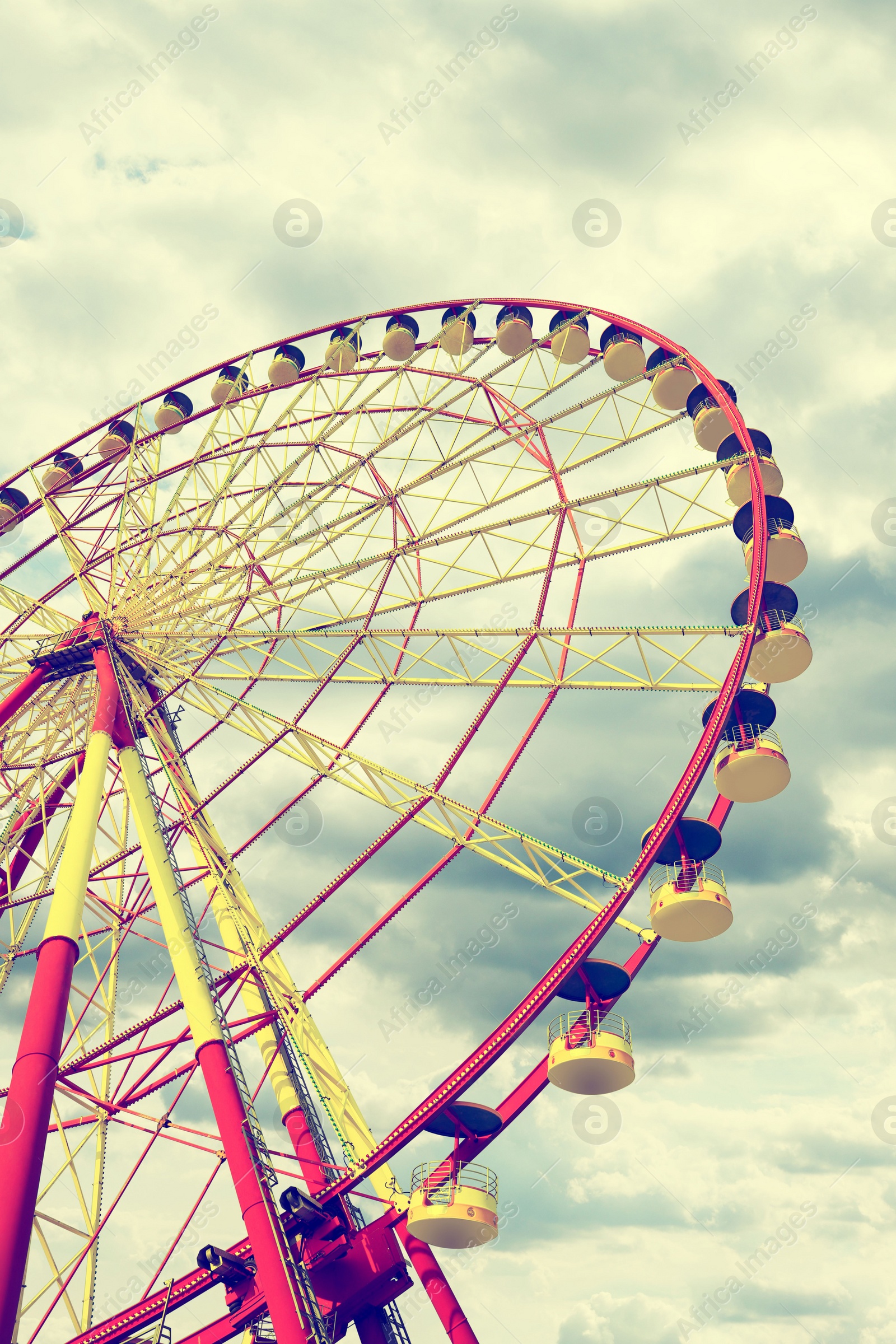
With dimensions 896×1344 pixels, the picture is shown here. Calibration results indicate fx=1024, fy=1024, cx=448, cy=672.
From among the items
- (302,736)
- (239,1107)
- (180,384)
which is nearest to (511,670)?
(302,736)

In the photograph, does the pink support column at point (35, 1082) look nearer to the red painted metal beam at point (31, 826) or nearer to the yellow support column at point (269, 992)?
the yellow support column at point (269, 992)

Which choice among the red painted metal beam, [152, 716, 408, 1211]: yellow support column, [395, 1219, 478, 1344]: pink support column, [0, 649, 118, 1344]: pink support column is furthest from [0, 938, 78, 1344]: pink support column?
the red painted metal beam

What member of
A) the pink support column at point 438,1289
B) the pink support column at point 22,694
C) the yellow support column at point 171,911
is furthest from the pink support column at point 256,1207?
the pink support column at point 22,694

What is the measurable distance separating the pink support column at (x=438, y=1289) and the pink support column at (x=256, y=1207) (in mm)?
1682

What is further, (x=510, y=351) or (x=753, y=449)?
(x=510, y=351)

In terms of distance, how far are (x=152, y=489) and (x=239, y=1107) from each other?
40.1 feet

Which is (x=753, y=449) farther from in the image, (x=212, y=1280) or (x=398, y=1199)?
(x=212, y=1280)

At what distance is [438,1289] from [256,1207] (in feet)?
8.94

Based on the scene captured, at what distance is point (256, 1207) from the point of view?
11.5 m

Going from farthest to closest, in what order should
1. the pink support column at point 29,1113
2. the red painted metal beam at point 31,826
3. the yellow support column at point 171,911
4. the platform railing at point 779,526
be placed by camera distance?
the red painted metal beam at point 31,826 → the platform railing at point 779,526 → the yellow support column at point 171,911 → the pink support column at point 29,1113

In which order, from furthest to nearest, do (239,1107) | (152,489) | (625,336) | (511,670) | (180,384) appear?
(180,384)
(152,489)
(625,336)
(511,670)
(239,1107)

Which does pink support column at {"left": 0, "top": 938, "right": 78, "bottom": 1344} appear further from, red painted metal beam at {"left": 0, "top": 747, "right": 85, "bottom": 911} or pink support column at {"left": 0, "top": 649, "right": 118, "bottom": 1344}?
red painted metal beam at {"left": 0, "top": 747, "right": 85, "bottom": 911}

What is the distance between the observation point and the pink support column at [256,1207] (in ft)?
35.6

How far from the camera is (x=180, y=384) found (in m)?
21.5
